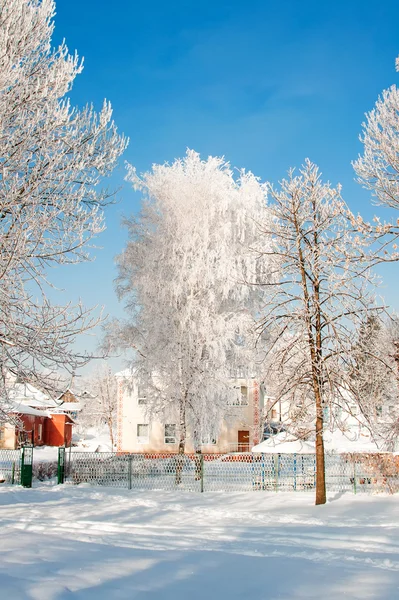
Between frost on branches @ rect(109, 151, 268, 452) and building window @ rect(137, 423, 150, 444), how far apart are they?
542 inches

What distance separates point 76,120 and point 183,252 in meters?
13.3

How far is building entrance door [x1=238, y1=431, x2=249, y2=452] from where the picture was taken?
37.5 metres

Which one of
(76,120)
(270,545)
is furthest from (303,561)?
(76,120)

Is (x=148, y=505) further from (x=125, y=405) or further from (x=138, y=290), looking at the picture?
(x=125, y=405)

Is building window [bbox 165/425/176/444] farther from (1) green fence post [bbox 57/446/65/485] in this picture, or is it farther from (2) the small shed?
(2) the small shed

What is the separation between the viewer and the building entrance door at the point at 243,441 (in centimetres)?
3747

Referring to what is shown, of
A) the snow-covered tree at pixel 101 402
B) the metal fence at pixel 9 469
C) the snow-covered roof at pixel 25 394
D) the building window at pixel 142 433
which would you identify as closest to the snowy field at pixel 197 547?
the snow-covered roof at pixel 25 394

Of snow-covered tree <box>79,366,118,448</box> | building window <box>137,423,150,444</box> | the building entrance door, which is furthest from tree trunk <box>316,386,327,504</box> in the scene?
snow-covered tree <box>79,366,118,448</box>

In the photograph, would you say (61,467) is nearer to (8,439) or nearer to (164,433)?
(164,433)

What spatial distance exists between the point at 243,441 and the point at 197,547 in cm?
2851

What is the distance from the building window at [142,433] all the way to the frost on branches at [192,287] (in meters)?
13.8

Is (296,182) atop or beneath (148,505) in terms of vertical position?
atop

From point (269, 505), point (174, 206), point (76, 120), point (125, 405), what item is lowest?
point (269, 505)

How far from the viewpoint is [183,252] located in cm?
2378
